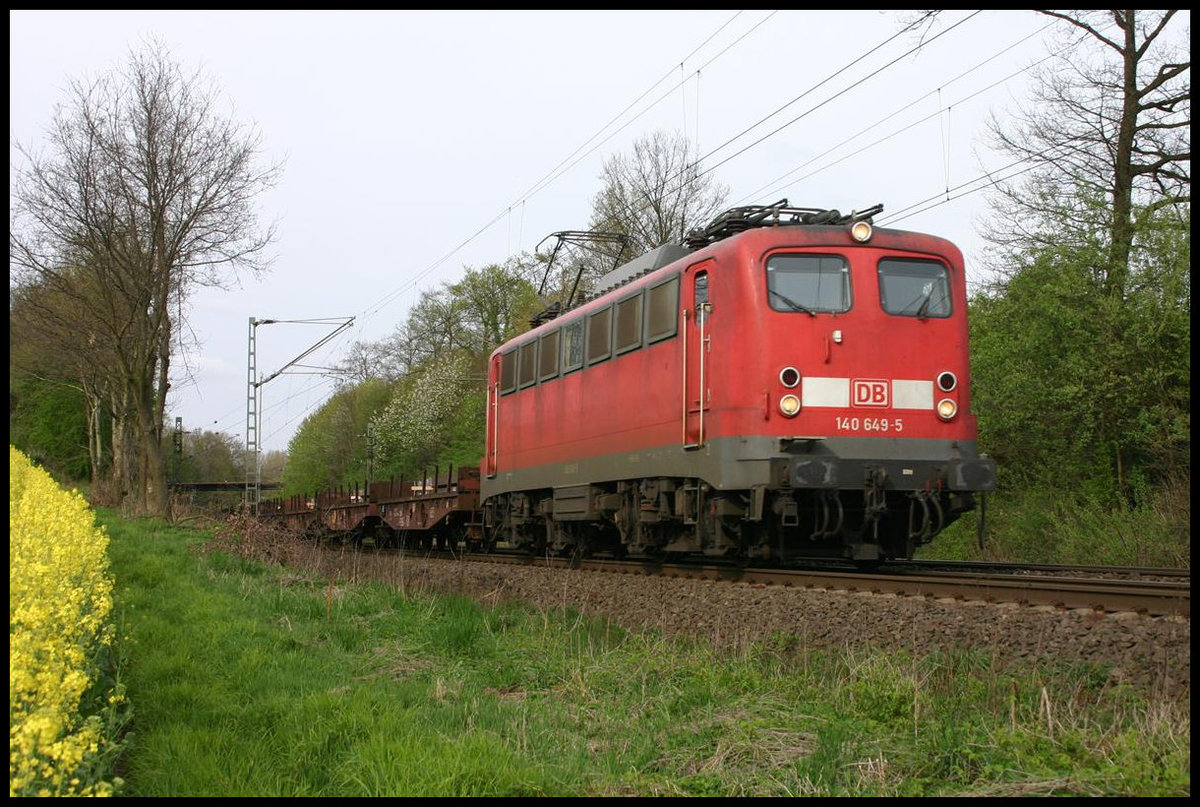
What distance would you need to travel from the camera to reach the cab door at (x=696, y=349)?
35.4 ft

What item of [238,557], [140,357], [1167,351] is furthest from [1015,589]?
[140,357]

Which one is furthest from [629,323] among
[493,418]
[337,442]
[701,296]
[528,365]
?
[337,442]

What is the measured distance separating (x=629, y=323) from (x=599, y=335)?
37.6 inches

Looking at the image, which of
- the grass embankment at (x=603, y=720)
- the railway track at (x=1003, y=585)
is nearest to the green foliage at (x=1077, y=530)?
the railway track at (x=1003, y=585)

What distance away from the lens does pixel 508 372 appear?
57.2 ft

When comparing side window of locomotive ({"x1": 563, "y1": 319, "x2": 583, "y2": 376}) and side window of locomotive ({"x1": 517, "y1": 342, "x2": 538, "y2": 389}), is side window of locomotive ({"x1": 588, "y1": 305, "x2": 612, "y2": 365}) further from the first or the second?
side window of locomotive ({"x1": 517, "y1": 342, "x2": 538, "y2": 389})

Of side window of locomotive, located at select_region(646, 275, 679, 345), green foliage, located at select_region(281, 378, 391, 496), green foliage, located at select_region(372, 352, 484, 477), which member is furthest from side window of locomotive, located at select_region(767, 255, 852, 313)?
green foliage, located at select_region(281, 378, 391, 496)

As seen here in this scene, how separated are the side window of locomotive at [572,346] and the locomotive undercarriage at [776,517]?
1902mm

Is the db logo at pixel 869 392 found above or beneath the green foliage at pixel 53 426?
beneath

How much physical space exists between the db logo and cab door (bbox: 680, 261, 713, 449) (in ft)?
4.65

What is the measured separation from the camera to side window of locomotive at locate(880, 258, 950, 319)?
10711mm

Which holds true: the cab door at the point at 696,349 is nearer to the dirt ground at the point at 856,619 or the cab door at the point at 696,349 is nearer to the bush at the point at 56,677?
the dirt ground at the point at 856,619

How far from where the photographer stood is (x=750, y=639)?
8719 mm

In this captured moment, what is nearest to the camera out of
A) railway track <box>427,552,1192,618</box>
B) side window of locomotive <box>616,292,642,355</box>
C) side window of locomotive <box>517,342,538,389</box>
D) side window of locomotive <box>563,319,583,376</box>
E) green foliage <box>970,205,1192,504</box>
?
railway track <box>427,552,1192,618</box>
